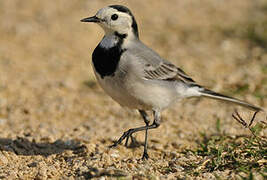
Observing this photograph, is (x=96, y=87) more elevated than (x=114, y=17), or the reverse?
(x=114, y=17)

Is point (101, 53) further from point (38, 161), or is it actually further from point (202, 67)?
point (202, 67)

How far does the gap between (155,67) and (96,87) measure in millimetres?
2931

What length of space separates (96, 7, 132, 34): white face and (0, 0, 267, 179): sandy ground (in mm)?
1548

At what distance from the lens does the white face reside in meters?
5.66

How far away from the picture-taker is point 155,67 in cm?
589

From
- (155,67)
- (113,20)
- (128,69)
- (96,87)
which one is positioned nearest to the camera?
(128,69)

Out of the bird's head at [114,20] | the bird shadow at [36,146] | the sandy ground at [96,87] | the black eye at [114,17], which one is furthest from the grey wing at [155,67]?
the bird shadow at [36,146]

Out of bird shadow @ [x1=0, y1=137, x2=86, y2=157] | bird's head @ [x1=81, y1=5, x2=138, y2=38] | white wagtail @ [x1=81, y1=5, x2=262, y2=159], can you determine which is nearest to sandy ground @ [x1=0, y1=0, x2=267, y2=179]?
bird shadow @ [x1=0, y1=137, x2=86, y2=157]

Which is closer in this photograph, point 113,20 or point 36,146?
point 113,20

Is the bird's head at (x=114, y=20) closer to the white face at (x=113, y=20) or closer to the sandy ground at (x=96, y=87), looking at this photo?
the white face at (x=113, y=20)

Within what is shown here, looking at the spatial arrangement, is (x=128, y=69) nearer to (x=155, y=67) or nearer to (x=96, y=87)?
(x=155, y=67)

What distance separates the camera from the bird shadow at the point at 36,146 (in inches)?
226

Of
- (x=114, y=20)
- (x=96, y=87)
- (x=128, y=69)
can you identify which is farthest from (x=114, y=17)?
(x=96, y=87)

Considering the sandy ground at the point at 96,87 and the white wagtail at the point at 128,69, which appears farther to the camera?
the white wagtail at the point at 128,69
